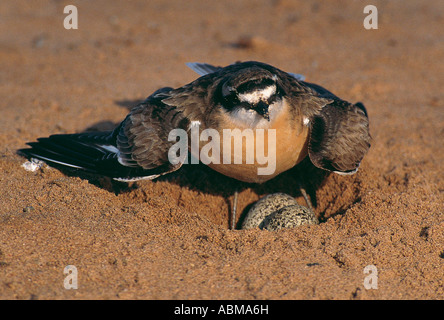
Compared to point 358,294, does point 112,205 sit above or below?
above

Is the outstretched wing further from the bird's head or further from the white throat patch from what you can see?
the white throat patch

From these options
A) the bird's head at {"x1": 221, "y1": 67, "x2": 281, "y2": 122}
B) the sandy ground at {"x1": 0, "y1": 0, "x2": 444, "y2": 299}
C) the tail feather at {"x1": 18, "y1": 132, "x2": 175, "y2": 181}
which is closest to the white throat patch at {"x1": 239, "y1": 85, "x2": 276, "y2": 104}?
the bird's head at {"x1": 221, "y1": 67, "x2": 281, "y2": 122}

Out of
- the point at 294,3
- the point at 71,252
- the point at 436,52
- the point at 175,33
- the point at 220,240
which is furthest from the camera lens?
the point at 294,3

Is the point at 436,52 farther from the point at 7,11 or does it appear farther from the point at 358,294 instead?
the point at 7,11

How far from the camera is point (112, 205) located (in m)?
6.06

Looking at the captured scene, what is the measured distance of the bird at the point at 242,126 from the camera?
225 inches

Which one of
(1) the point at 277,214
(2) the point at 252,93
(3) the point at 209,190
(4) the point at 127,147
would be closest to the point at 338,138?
(1) the point at 277,214

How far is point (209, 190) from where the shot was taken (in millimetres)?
7086

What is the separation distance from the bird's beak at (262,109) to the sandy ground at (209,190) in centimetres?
125

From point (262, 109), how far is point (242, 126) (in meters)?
0.34

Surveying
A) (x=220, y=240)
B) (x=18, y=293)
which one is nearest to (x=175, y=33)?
(x=220, y=240)

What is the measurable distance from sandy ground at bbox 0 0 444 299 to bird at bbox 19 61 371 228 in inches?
17.6
